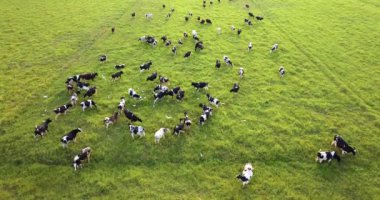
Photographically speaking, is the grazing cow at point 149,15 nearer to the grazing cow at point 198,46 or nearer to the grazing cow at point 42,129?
the grazing cow at point 198,46

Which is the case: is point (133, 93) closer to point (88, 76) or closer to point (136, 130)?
point (88, 76)

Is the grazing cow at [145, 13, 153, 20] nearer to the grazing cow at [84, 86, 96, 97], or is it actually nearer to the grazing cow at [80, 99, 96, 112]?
the grazing cow at [84, 86, 96, 97]

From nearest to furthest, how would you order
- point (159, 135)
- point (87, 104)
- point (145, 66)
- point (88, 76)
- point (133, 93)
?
point (159, 135) < point (87, 104) < point (133, 93) < point (88, 76) < point (145, 66)

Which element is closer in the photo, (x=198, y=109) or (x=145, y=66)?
(x=198, y=109)

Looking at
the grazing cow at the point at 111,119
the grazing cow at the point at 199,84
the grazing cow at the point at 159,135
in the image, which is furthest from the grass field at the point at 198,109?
the grazing cow at the point at 199,84

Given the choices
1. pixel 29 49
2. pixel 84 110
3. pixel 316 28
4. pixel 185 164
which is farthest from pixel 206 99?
pixel 316 28

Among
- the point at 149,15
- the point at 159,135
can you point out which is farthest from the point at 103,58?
the point at 149,15
